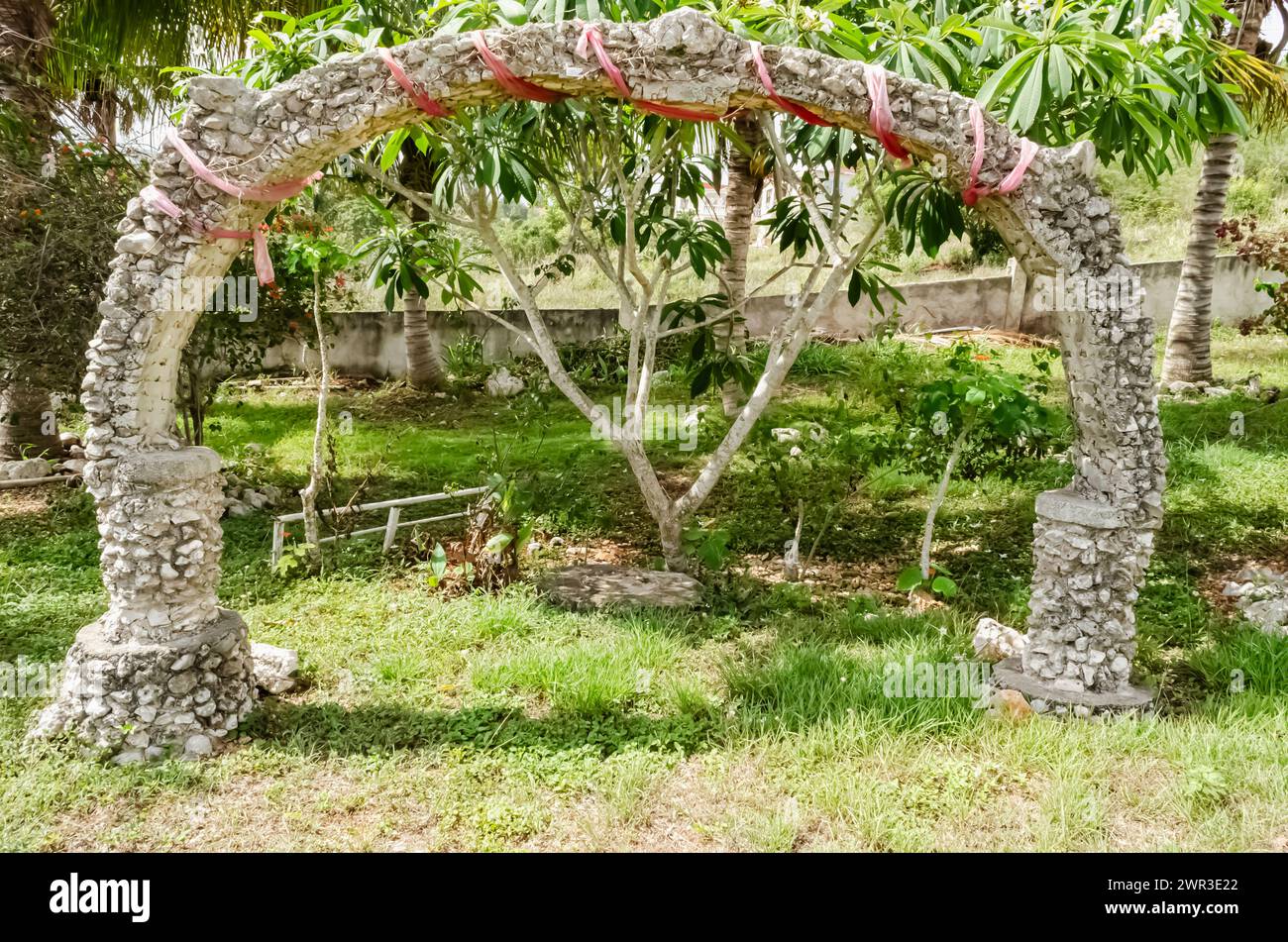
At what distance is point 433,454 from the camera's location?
8.27 metres

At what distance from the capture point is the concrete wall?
1148 centimetres

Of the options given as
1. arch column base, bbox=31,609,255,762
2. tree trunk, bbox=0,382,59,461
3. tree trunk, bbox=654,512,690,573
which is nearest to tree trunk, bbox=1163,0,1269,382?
tree trunk, bbox=654,512,690,573

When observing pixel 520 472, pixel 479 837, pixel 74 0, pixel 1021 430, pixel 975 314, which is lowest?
pixel 479 837

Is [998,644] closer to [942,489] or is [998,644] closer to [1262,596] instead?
[942,489]

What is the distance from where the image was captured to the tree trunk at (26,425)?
740 cm

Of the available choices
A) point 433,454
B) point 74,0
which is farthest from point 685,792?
point 74,0

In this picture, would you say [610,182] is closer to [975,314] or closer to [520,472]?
[520,472]

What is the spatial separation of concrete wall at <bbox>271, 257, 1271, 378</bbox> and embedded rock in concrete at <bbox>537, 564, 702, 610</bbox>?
6.26 metres

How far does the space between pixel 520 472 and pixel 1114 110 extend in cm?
450

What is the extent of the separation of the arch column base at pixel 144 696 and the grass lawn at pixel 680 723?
0.11m

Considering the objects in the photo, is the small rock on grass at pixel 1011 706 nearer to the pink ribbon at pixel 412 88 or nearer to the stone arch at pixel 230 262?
the stone arch at pixel 230 262

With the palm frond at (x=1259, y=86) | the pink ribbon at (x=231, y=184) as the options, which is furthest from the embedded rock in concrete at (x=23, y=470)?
the palm frond at (x=1259, y=86)

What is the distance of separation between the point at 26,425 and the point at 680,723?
621 centimetres

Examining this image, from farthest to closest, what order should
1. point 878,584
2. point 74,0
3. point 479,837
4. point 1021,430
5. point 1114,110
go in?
point 74,0 → point 878,584 → point 1021,430 → point 1114,110 → point 479,837
